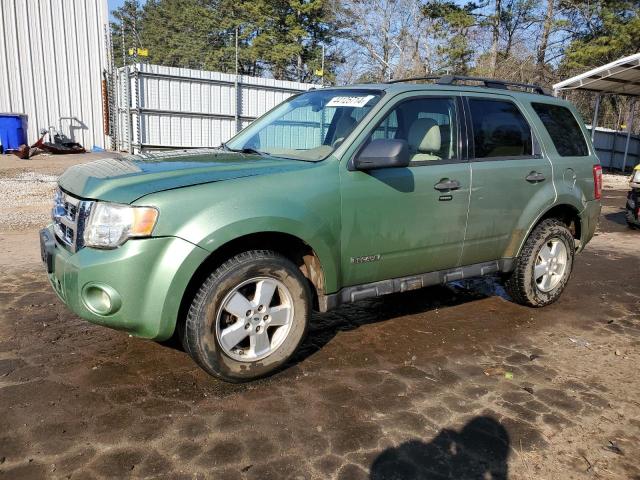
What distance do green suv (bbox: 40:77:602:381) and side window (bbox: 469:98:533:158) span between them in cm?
1

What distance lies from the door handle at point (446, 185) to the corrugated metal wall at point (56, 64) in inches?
727

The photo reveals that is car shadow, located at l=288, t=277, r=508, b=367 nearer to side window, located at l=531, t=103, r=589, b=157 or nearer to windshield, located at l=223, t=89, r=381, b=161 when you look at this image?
windshield, located at l=223, t=89, r=381, b=161

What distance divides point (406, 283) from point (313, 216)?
1045 millimetres

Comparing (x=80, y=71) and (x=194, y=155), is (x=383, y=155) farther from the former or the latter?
(x=80, y=71)

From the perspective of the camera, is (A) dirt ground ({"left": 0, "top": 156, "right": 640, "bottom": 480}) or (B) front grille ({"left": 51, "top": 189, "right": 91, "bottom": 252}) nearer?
(A) dirt ground ({"left": 0, "top": 156, "right": 640, "bottom": 480})

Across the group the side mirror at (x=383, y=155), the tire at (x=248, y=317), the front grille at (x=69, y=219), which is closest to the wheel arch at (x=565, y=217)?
the side mirror at (x=383, y=155)

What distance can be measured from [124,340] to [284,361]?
1.34 m

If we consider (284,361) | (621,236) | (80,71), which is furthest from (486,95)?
(80,71)

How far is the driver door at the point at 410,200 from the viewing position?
3.58m

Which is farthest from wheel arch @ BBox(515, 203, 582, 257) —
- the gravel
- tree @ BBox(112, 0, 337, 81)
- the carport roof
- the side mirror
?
tree @ BBox(112, 0, 337, 81)

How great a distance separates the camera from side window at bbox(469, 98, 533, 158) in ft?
14.1

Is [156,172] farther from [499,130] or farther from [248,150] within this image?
[499,130]

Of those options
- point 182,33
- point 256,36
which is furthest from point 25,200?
point 182,33

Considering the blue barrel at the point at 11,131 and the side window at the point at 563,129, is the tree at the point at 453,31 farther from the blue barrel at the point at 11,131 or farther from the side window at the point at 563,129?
the side window at the point at 563,129
